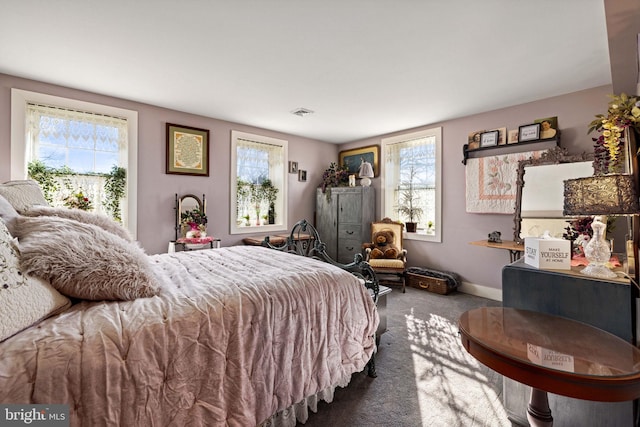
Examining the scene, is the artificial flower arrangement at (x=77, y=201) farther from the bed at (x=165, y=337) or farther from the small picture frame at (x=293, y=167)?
the small picture frame at (x=293, y=167)

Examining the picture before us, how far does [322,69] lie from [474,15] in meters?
1.34

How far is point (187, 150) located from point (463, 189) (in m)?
4.18

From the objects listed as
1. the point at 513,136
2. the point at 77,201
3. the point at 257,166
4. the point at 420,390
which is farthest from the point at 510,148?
the point at 77,201

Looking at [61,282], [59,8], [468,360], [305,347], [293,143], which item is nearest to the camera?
[61,282]

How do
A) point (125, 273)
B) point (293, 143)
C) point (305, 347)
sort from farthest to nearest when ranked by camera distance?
point (293, 143)
point (305, 347)
point (125, 273)

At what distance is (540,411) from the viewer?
3.86 feet

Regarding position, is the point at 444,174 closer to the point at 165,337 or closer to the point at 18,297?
the point at 165,337

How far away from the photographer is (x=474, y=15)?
1.99 m

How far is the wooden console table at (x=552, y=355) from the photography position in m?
0.90

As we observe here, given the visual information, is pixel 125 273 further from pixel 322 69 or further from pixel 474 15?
pixel 474 15

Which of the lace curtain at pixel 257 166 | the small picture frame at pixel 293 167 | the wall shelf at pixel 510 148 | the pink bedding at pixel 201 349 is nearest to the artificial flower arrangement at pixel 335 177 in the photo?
the small picture frame at pixel 293 167

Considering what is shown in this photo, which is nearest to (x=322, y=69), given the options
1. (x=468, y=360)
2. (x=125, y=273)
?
(x=125, y=273)

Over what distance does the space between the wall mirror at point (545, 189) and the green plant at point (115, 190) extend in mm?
5115

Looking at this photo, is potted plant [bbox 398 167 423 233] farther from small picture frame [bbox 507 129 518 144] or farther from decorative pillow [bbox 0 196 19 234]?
decorative pillow [bbox 0 196 19 234]
